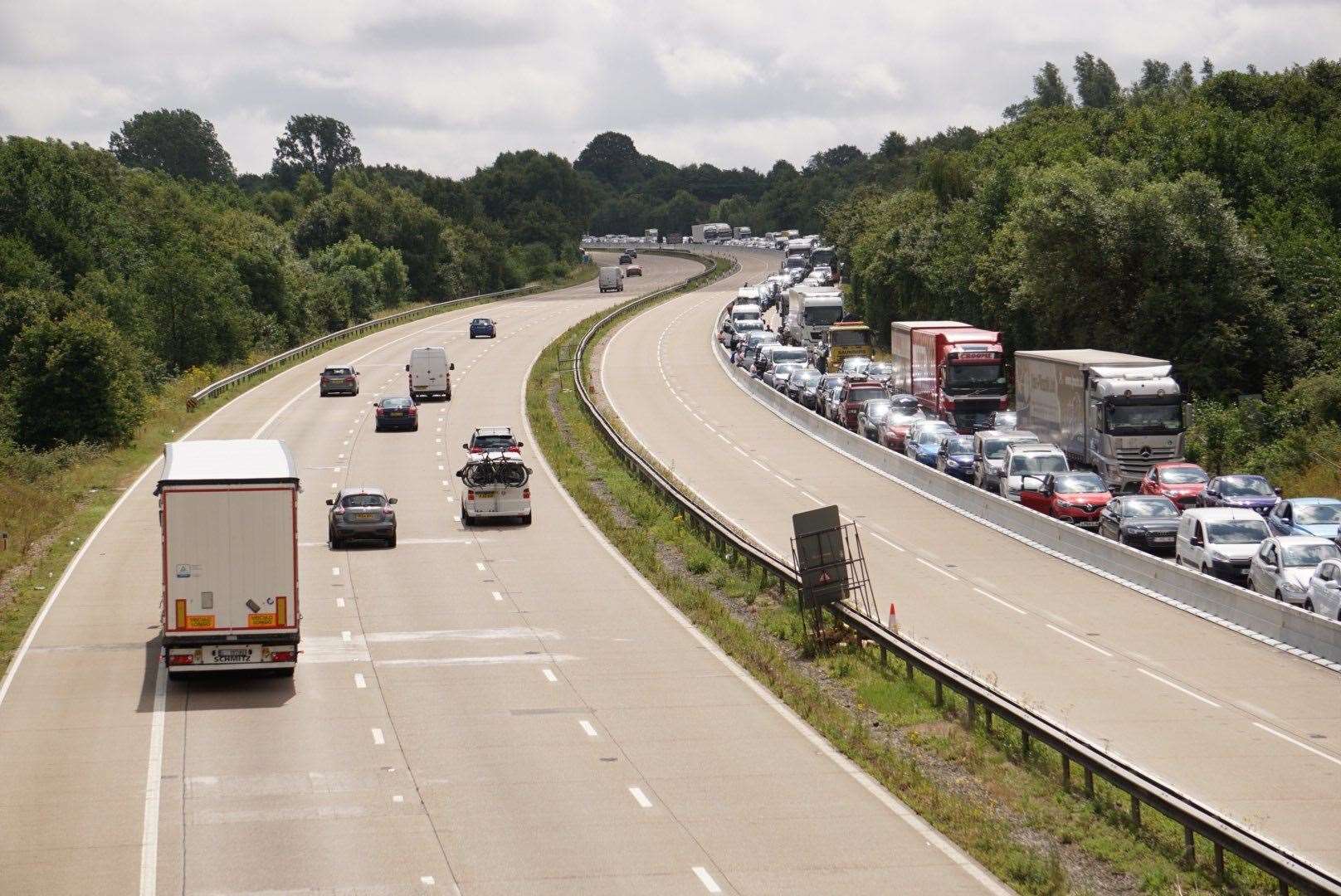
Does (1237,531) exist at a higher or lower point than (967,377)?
lower

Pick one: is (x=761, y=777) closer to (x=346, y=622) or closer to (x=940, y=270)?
(x=346, y=622)

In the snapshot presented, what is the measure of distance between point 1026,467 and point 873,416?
1419 centimetres

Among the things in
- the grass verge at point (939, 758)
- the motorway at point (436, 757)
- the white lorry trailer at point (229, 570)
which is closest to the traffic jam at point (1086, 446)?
the grass verge at point (939, 758)

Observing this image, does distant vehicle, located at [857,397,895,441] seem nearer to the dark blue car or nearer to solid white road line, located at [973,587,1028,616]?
the dark blue car

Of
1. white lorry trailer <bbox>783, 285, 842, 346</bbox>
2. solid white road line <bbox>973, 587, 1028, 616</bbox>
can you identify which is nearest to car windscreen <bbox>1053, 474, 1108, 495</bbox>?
solid white road line <bbox>973, 587, 1028, 616</bbox>

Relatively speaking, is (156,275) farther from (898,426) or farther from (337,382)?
(898,426)

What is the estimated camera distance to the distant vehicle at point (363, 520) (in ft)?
138

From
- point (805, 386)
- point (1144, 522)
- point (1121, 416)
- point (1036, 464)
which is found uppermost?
point (1121, 416)

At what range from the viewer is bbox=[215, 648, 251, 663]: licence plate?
88.3 ft

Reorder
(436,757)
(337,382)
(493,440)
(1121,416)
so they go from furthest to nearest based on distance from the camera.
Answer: (337,382) < (493,440) < (1121,416) < (436,757)

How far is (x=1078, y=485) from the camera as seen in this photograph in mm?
44031

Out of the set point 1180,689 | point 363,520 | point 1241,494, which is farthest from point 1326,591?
point 363,520

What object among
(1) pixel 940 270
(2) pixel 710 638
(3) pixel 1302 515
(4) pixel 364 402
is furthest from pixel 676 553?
(1) pixel 940 270

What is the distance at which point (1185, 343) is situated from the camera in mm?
62656
